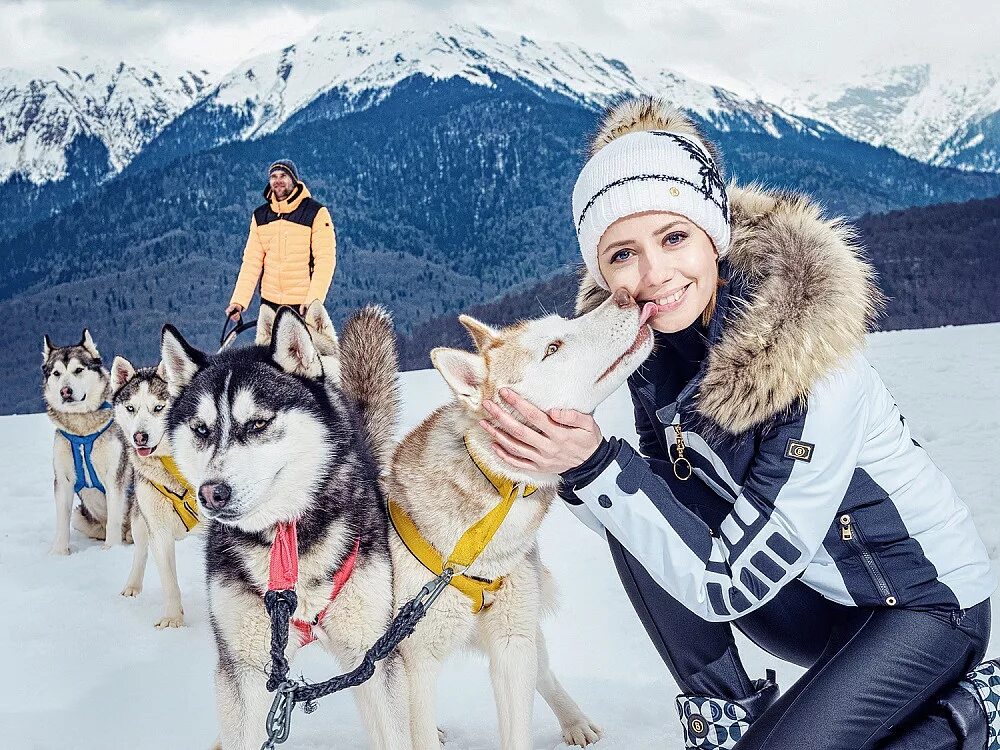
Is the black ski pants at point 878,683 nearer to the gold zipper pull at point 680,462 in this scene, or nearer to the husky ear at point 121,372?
the gold zipper pull at point 680,462

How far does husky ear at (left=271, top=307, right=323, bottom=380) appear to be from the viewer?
1763mm

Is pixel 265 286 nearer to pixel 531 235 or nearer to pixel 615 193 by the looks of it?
pixel 615 193

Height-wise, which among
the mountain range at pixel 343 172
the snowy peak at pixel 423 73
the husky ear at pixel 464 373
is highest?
the snowy peak at pixel 423 73

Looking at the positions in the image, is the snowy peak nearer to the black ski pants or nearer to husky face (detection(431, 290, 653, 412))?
husky face (detection(431, 290, 653, 412))

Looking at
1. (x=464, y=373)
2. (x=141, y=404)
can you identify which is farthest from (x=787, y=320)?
(x=141, y=404)

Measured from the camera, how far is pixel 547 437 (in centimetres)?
145

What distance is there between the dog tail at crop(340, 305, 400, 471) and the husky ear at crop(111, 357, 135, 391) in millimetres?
1949

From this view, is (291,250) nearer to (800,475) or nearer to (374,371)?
(374,371)

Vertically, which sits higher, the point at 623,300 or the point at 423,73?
the point at 423,73

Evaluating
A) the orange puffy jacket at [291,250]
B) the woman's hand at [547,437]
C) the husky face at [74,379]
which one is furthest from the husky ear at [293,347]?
the husky face at [74,379]

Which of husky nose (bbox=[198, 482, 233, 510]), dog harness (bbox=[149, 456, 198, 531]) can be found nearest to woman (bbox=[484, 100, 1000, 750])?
husky nose (bbox=[198, 482, 233, 510])

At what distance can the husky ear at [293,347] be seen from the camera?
5.78 feet

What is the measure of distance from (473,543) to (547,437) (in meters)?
0.43

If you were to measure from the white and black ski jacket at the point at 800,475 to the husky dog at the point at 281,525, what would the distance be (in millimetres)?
564
